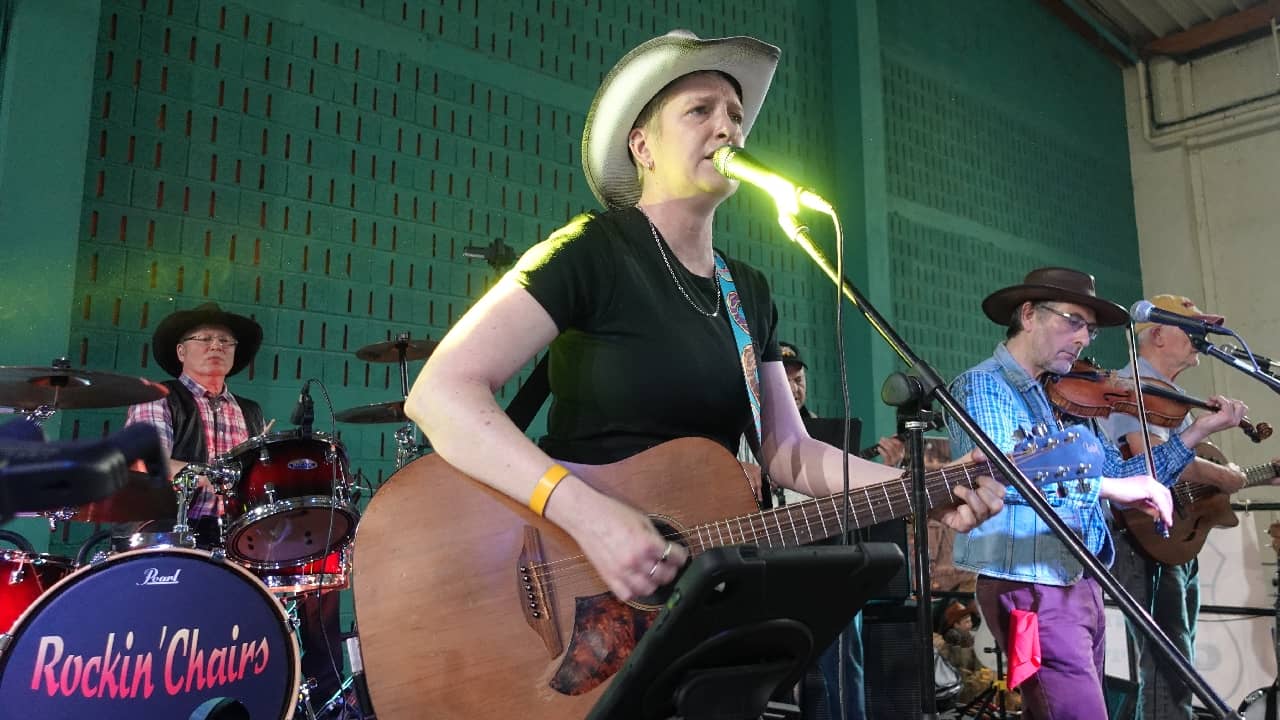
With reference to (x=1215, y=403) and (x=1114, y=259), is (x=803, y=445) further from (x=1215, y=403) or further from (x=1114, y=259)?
(x=1114, y=259)

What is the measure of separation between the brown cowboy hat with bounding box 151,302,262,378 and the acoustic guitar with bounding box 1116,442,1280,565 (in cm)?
500

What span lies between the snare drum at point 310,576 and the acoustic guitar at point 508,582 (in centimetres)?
264

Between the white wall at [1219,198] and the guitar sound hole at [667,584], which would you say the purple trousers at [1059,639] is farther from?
the white wall at [1219,198]

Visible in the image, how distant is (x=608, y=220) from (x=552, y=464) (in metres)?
0.77

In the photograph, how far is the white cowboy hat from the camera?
8.21ft

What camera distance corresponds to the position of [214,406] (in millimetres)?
5227

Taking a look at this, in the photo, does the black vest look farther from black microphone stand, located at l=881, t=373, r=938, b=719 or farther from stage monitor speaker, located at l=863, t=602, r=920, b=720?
black microphone stand, located at l=881, t=373, r=938, b=719

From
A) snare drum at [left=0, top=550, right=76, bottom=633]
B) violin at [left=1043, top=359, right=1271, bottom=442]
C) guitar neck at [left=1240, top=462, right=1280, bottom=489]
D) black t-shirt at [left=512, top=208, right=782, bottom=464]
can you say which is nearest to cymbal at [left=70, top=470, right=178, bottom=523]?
snare drum at [left=0, top=550, right=76, bottom=633]

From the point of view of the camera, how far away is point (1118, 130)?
12.8 m

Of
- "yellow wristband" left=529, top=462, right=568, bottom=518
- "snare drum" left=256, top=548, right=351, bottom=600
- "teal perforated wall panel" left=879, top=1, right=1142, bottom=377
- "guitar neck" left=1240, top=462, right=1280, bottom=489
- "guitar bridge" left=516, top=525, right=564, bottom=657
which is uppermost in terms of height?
"teal perforated wall panel" left=879, top=1, right=1142, bottom=377

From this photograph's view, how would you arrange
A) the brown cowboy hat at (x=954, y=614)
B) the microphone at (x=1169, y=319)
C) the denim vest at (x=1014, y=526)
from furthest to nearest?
1. the brown cowboy hat at (x=954, y=614)
2. the microphone at (x=1169, y=319)
3. the denim vest at (x=1014, y=526)

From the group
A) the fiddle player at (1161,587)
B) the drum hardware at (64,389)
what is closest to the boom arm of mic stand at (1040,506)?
the drum hardware at (64,389)

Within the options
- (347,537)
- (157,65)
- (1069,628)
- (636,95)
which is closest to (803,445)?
(636,95)

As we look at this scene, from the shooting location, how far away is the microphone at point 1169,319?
3.95 metres
